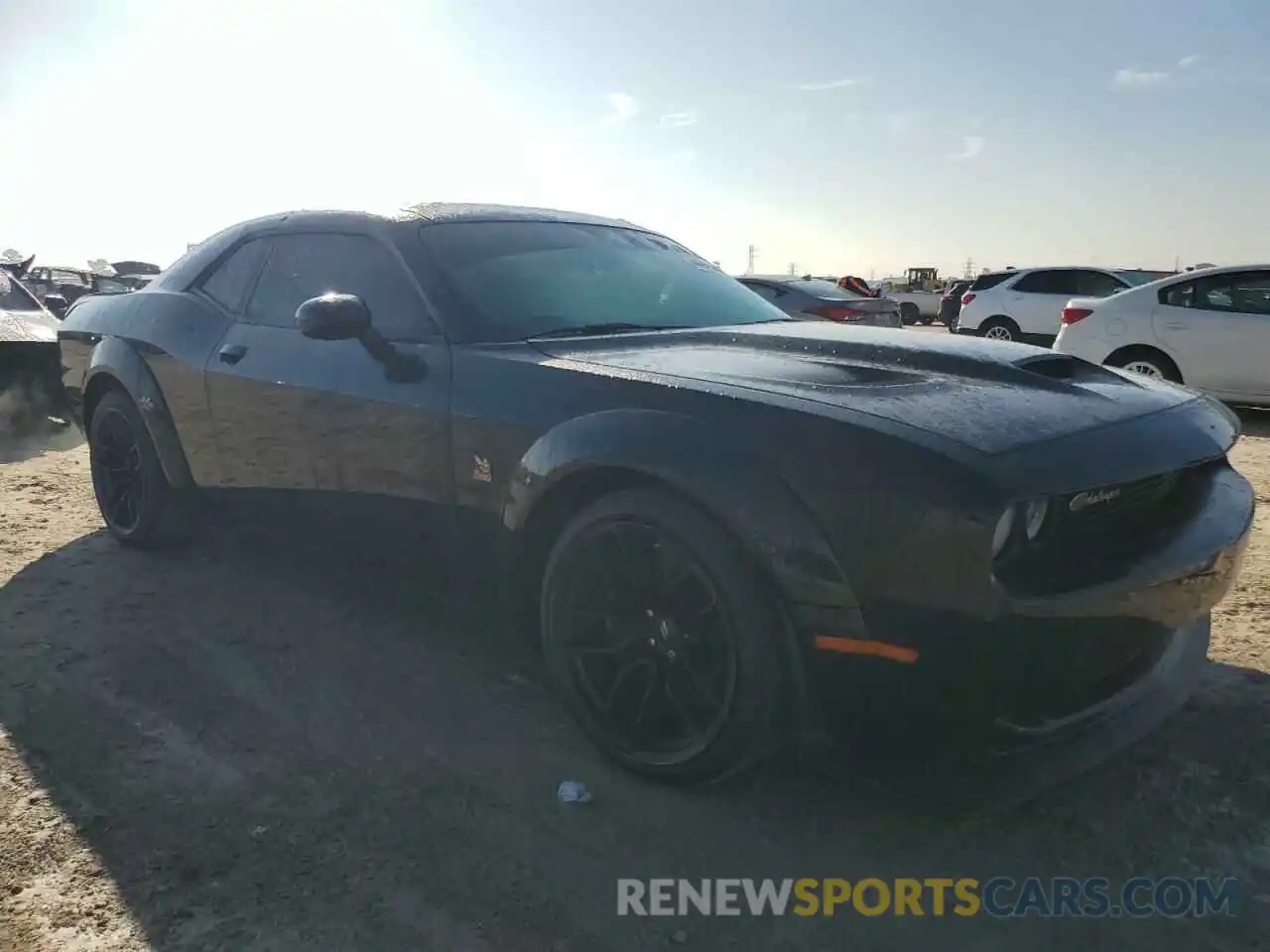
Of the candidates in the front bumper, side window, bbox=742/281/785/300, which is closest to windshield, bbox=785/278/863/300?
side window, bbox=742/281/785/300

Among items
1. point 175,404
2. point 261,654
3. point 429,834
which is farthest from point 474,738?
point 175,404

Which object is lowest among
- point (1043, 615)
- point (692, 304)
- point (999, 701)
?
point (999, 701)

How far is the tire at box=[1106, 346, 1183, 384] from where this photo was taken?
8.45 metres

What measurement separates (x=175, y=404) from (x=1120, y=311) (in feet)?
24.9

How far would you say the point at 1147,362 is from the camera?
854 centimetres

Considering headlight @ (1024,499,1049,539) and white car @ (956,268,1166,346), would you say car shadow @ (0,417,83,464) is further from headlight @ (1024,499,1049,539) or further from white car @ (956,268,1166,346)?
white car @ (956,268,1166,346)

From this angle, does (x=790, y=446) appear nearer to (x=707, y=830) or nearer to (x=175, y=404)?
(x=707, y=830)

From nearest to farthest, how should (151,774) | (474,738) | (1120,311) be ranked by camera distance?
(151,774) → (474,738) → (1120,311)

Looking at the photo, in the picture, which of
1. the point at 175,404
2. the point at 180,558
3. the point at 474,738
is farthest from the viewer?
the point at 180,558

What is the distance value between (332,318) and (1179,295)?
7.76m

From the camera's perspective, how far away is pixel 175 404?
401 cm

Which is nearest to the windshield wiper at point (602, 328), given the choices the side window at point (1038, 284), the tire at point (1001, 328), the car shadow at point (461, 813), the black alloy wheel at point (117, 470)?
the car shadow at point (461, 813)

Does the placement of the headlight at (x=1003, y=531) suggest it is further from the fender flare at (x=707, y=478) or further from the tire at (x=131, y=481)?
the tire at (x=131, y=481)

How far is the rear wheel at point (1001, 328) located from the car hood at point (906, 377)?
1153 cm
